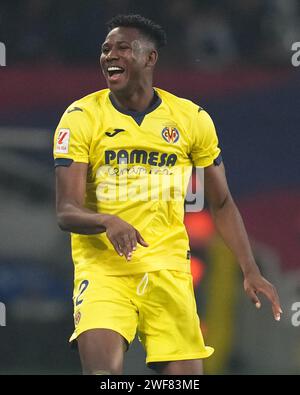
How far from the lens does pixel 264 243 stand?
8.34 m

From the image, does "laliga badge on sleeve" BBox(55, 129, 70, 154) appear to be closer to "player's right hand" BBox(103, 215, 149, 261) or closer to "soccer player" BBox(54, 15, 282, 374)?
"soccer player" BBox(54, 15, 282, 374)

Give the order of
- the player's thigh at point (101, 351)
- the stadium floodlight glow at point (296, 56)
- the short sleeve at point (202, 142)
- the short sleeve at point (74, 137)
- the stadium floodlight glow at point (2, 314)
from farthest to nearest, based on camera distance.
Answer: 1. the stadium floodlight glow at point (296, 56)
2. the stadium floodlight glow at point (2, 314)
3. the short sleeve at point (202, 142)
4. the short sleeve at point (74, 137)
5. the player's thigh at point (101, 351)

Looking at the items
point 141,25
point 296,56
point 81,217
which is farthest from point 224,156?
point 81,217

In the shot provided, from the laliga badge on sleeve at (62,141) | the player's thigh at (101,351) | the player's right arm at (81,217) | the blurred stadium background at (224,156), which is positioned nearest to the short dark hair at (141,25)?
the laliga badge on sleeve at (62,141)

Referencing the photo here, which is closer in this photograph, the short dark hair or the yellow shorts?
the yellow shorts

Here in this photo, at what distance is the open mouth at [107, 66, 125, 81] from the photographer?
6.30 metres

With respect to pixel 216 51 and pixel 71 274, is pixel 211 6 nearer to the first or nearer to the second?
pixel 216 51

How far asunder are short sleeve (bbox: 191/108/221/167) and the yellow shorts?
640 mm

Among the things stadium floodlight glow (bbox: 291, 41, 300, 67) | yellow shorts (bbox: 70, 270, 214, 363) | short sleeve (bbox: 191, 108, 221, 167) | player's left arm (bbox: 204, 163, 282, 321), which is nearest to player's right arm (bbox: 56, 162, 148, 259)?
yellow shorts (bbox: 70, 270, 214, 363)

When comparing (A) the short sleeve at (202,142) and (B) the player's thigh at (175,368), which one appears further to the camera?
(A) the short sleeve at (202,142)

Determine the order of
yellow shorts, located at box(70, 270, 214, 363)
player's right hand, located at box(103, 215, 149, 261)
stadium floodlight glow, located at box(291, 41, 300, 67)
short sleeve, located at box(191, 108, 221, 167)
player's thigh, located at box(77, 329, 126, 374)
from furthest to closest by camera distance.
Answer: stadium floodlight glow, located at box(291, 41, 300, 67) → short sleeve, located at box(191, 108, 221, 167) → yellow shorts, located at box(70, 270, 214, 363) → player's thigh, located at box(77, 329, 126, 374) → player's right hand, located at box(103, 215, 149, 261)

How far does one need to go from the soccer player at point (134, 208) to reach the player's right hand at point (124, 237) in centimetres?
33

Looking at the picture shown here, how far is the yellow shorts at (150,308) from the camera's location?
5984mm

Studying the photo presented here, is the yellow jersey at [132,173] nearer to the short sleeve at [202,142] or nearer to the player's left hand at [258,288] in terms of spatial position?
the short sleeve at [202,142]
